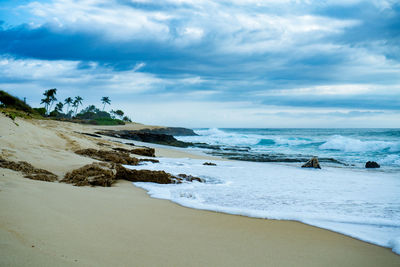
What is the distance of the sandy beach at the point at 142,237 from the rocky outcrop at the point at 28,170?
659mm

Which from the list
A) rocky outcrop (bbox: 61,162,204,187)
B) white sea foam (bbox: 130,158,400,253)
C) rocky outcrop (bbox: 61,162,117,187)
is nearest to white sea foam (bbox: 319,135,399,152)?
white sea foam (bbox: 130,158,400,253)

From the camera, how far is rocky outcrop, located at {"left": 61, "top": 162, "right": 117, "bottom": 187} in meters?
5.25

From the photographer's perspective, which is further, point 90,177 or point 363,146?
point 363,146

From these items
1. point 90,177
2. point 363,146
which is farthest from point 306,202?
point 363,146

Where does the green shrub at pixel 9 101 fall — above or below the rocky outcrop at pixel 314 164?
above

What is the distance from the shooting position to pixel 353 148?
85.4 feet

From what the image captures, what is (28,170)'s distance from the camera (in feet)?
17.0

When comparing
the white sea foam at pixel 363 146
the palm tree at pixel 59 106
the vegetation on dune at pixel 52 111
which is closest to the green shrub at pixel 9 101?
the vegetation on dune at pixel 52 111

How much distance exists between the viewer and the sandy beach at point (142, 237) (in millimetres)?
2121

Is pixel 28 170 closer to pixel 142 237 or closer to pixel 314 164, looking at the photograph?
pixel 142 237

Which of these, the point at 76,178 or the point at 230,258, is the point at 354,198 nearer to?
the point at 230,258

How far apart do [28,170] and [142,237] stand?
3.63 m

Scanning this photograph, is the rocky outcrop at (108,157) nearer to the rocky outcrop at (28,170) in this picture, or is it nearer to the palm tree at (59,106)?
the rocky outcrop at (28,170)

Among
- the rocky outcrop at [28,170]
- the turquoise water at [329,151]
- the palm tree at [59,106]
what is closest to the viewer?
the rocky outcrop at [28,170]
